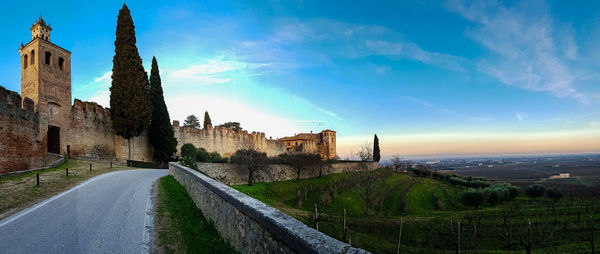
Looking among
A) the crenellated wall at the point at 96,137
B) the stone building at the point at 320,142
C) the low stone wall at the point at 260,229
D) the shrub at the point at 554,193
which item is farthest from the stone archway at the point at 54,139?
the shrub at the point at 554,193

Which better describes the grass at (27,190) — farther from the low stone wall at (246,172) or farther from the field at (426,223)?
the low stone wall at (246,172)

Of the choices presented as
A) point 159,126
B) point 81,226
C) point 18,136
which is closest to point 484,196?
point 159,126

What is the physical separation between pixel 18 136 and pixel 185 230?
20.9 metres

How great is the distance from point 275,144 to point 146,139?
1295 inches

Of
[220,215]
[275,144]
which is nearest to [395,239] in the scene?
[220,215]

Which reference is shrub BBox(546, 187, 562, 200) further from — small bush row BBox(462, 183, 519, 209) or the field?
the field

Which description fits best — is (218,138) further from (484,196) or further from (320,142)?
(320,142)

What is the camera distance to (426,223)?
21703 millimetres

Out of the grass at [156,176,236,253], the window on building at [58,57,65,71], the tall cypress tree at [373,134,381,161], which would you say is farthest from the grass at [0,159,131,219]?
the tall cypress tree at [373,134,381,161]

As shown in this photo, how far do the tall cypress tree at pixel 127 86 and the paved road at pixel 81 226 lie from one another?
21026 mm

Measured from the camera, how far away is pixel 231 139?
49688mm

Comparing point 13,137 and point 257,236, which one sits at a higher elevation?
point 13,137

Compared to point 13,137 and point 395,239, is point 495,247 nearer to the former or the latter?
point 395,239

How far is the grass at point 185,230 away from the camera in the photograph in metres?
5.73
